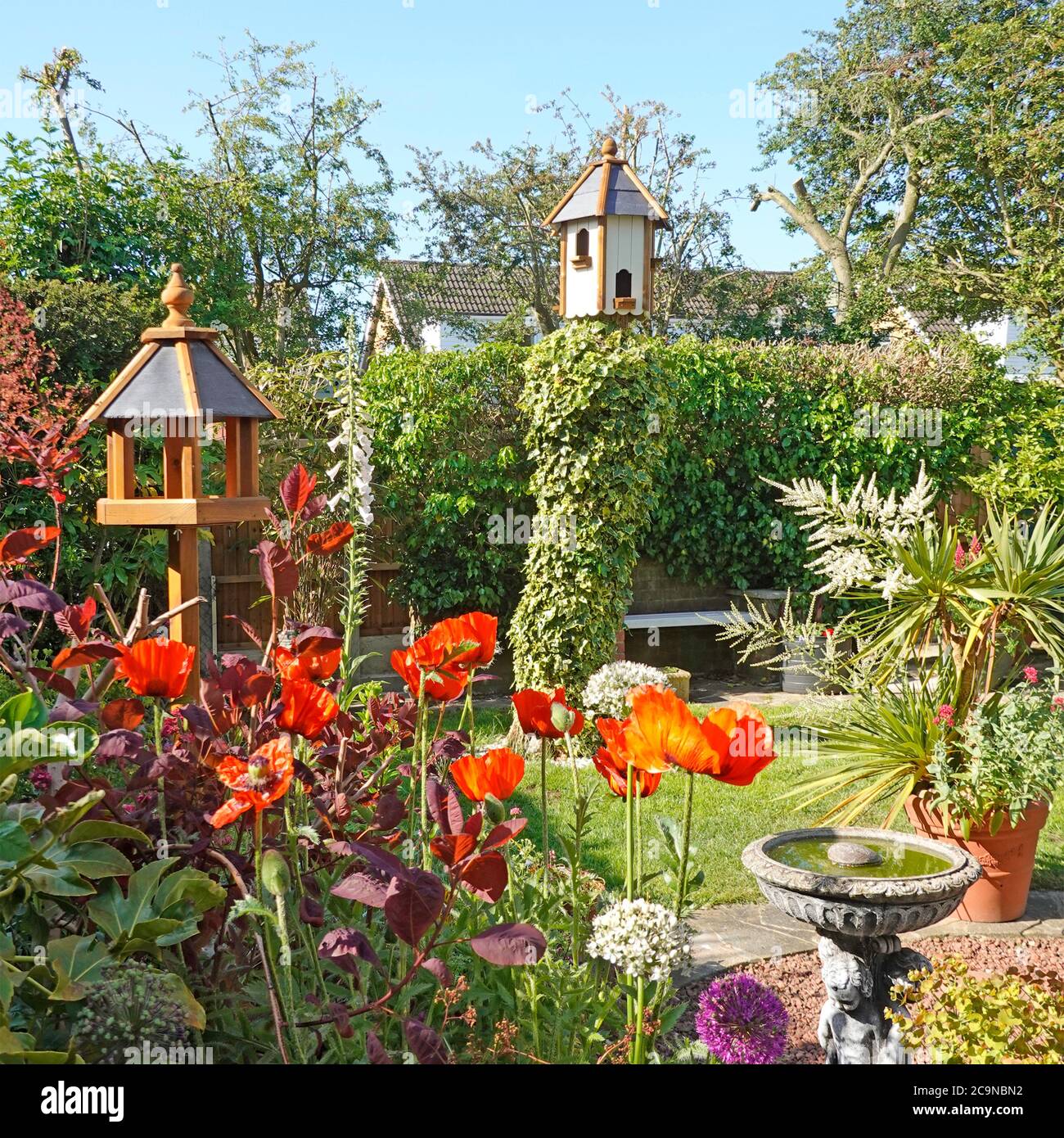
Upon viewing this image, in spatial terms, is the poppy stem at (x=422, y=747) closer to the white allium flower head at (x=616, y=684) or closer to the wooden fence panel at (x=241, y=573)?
the white allium flower head at (x=616, y=684)

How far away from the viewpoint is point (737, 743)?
139 cm

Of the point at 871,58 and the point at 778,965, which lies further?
the point at 871,58

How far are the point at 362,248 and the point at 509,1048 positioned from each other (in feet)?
49.9

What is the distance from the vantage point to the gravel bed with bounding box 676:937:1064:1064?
3.07m

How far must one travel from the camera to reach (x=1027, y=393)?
9.84m

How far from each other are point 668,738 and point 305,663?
0.53 m

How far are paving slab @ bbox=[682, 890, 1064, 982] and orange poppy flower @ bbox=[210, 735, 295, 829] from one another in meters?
2.63

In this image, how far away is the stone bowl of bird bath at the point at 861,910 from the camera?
2506mm

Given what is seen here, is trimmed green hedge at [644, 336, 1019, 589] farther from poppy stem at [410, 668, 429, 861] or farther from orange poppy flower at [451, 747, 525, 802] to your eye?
orange poppy flower at [451, 747, 525, 802]

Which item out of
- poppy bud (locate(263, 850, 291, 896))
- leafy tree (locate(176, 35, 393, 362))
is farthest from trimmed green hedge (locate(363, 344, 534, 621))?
poppy bud (locate(263, 850, 291, 896))

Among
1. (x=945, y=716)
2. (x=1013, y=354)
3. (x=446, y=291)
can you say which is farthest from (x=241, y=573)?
(x=446, y=291)

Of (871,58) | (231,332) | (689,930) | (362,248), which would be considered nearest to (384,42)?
(231,332)

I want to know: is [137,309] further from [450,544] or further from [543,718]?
[543,718]

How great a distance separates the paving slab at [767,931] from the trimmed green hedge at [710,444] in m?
3.42
